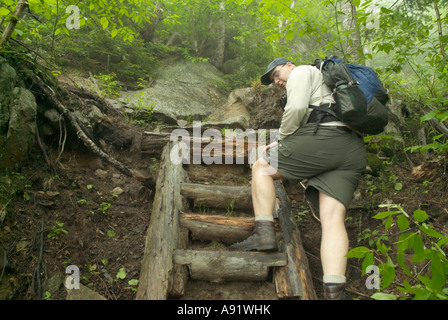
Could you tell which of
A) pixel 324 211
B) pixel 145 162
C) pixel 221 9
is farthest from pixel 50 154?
pixel 221 9

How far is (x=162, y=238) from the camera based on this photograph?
3094 millimetres

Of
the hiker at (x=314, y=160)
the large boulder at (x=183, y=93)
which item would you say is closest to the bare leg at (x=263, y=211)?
the hiker at (x=314, y=160)

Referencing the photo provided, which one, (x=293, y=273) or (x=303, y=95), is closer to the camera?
(x=293, y=273)

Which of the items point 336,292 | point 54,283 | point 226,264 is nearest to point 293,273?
point 336,292

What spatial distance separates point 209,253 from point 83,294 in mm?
1240

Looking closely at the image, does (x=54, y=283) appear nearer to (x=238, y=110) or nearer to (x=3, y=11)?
(x=3, y=11)

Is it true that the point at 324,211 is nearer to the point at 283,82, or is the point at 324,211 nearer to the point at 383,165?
the point at 283,82

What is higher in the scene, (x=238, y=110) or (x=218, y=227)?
(x=238, y=110)

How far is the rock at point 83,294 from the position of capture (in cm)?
261

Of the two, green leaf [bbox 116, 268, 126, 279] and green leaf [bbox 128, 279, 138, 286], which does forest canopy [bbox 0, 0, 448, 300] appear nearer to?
green leaf [bbox 116, 268, 126, 279]

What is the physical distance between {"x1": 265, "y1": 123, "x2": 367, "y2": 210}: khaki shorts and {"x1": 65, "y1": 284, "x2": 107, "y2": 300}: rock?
233 centimetres

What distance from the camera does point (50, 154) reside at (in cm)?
409

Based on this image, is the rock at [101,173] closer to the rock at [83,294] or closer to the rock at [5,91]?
the rock at [5,91]

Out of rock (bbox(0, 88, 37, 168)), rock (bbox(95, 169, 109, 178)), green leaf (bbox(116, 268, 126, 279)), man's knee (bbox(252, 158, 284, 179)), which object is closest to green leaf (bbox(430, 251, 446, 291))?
man's knee (bbox(252, 158, 284, 179))
